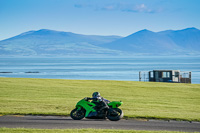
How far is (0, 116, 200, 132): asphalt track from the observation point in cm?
1255

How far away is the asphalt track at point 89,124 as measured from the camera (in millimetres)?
12547

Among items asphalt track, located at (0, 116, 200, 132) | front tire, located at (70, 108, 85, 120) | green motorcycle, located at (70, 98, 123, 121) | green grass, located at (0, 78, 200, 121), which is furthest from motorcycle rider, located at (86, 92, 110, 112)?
green grass, located at (0, 78, 200, 121)

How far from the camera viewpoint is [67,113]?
1597cm

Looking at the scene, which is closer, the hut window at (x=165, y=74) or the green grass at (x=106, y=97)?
the green grass at (x=106, y=97)

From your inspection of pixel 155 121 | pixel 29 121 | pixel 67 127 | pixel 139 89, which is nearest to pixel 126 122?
pixel 155 121

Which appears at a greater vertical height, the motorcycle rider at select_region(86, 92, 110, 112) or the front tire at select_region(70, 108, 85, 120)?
the motorcycle rider at select_region(86, 92, 110, 112)

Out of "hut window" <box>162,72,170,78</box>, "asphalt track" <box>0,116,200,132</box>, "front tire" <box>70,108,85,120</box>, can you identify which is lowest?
"asphalt track" <box>0,116,200,132</box>

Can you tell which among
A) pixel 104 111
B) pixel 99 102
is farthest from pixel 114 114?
pixel 99 102

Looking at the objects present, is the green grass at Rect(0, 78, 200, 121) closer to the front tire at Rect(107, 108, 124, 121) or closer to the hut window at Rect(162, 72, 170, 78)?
the front tire at Rect(107, 108, 124, 121)

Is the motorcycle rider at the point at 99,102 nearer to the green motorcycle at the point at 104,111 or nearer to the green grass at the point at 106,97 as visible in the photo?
the green motorcycle at the point at 104,111

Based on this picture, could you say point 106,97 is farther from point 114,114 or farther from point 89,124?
point 89,124

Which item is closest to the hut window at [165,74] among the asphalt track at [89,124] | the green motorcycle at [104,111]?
the asphalt track at [89,124]

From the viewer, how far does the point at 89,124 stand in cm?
1317

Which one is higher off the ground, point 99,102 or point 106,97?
point 99,102
